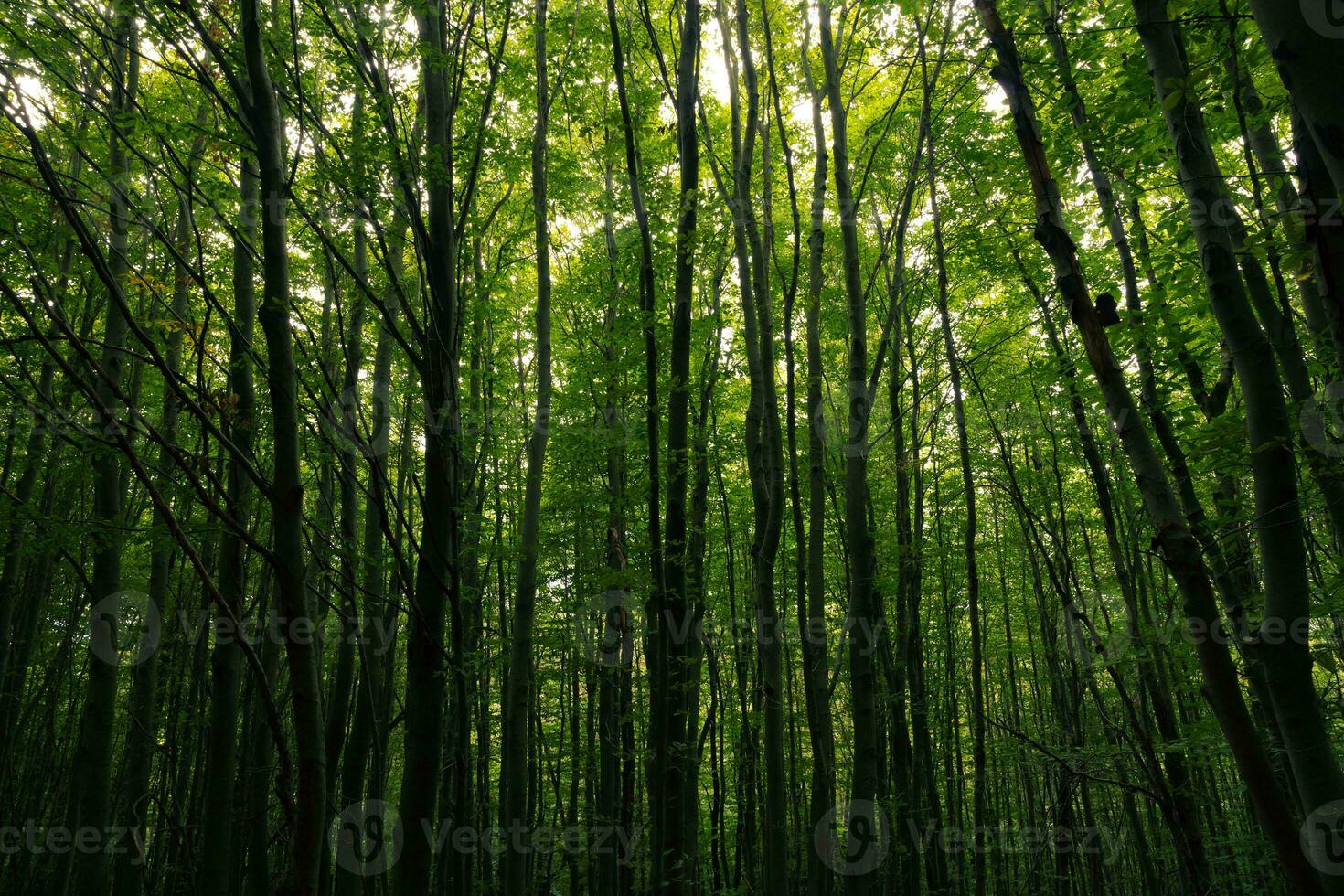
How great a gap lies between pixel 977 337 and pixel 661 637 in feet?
30.4

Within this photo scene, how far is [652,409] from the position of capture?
4289 mm

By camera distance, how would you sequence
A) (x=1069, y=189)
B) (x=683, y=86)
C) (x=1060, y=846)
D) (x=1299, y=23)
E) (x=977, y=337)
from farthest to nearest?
(x=977, y=337), (x=1060, y=846), (x=1069, y=189), (x=683, y=86), (x=1299, y=23)

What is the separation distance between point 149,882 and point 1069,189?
47.2 ft

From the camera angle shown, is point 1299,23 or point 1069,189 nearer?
point 1299,23

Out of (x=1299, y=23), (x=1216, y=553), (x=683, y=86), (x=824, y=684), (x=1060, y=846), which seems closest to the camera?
(x=1299, y=23)

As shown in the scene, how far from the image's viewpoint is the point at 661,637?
432 cm

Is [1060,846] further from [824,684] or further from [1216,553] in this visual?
[1216,553]

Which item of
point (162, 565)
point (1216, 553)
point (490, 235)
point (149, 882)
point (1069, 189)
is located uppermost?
point (490, 235)

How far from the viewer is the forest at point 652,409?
2143mm

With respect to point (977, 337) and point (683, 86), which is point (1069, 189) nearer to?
point (683, 86)

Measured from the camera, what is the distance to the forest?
214cm

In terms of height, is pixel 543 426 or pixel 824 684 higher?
pixel 543 426

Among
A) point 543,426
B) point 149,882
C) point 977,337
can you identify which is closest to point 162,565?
point 543,426

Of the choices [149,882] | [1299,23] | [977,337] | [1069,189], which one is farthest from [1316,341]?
[149,882]
